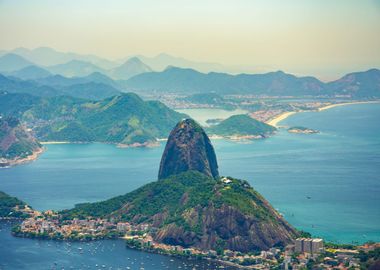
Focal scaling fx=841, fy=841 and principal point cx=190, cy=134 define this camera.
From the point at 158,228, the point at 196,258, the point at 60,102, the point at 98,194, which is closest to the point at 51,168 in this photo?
the point at 98,194

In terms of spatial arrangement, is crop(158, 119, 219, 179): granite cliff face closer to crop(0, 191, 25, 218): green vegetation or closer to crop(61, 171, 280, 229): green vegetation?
crop(61, 171, 280, 229): green vegetation

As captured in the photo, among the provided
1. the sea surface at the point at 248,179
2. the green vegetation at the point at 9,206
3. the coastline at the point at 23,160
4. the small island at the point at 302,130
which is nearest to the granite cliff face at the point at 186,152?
the sea surface at the point at 248,179

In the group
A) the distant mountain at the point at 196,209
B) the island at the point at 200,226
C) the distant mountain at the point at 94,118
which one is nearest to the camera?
the island at the point at 200,226

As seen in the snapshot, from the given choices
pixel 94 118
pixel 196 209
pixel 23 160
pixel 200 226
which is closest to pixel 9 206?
pixel 196 209

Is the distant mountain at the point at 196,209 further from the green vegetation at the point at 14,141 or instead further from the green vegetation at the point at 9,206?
the green vegetation at the point at 14,141

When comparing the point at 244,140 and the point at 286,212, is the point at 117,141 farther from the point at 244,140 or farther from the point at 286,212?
the point at 286,212

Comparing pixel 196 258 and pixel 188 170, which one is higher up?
pixel 188 170

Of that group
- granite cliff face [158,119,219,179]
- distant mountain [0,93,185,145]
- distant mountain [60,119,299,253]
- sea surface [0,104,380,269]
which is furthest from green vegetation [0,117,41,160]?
distant mountain [60,119,299,253]
